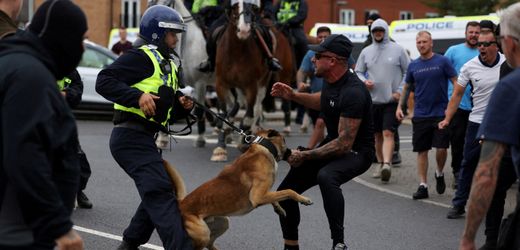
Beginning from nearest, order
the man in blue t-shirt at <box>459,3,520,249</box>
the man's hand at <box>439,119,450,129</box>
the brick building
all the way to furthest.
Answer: the man in blue t-shirt at <box>459,3,520,249</box> < the man's hand at <box>439,119,450,129</box> < the brick building

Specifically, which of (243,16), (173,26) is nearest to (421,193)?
(243,16)

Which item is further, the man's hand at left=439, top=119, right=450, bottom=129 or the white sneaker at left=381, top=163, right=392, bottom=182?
the white sneaker at left=381, top=163, right=392, bottom=182

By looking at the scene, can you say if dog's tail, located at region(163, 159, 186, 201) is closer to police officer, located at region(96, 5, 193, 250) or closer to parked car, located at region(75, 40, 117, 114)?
police officer, located at region(96, 5, 193, 250)

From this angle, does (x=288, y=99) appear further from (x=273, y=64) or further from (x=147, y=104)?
(x=273, y=64)

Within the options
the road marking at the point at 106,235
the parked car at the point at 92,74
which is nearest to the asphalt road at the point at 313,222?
the road marking at the point at 106,235

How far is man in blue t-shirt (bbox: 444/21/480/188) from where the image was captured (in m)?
10.7

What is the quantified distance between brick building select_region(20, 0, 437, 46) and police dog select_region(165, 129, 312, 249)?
3992cm

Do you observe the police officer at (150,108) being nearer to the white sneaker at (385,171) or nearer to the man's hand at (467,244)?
the man's hand at (467,244)

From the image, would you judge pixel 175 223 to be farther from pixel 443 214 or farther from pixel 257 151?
pixel 443 214

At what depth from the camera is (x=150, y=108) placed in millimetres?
6105

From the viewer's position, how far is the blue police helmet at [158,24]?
656 cm

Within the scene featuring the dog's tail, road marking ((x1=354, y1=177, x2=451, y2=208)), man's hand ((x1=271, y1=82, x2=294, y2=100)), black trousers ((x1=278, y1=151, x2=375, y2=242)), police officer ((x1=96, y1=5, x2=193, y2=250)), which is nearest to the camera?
police officer ((x1=96, y1=5, x2=193, y2=250))

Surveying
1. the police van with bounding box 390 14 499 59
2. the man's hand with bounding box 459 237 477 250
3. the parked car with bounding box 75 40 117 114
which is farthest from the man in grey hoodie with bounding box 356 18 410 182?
the parked car with bounding box 75 40 117 114

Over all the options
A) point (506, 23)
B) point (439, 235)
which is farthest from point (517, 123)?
point (439, 235)
